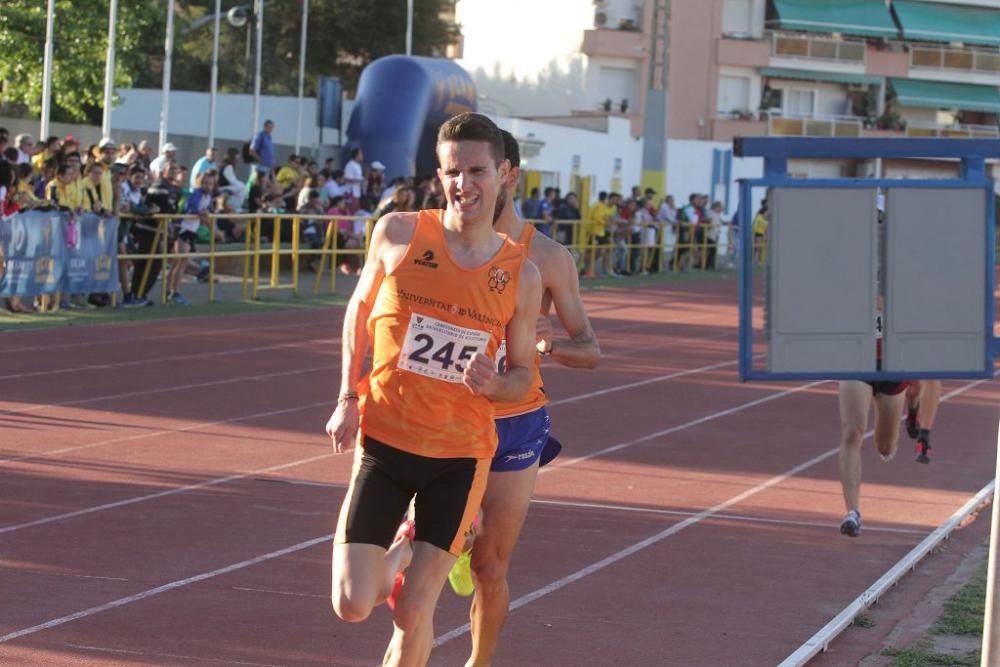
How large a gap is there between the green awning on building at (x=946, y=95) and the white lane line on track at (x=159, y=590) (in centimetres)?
6900

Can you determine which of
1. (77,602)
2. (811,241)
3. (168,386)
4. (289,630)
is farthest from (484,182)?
(168,386)

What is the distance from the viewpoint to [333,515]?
30.0ft

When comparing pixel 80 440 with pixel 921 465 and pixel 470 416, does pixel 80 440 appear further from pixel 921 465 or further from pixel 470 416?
pixel 470 416

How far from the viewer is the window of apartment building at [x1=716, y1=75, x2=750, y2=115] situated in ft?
222

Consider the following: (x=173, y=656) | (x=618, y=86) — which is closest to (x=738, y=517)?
(x=173, y=656)

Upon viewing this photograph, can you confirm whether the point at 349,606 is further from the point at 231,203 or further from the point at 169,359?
the point at 231,203

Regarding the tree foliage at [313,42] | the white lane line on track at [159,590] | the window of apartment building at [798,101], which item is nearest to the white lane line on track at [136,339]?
the white lane line on track at [159,590]

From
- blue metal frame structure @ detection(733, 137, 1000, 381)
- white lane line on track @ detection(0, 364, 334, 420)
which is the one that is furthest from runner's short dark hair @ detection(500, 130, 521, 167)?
white lane line on track @ detection(0, 364, 334, 420)

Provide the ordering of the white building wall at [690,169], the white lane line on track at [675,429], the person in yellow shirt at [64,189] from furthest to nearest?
the white building wall at [690,169] < the person in yellow shirt at [64,189] < the white lane line on track at [675,429]

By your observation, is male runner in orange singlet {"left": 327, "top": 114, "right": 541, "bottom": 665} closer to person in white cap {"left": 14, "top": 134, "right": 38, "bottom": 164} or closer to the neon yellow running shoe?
the neon yellow running shoe

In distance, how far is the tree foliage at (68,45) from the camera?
36.5 metres

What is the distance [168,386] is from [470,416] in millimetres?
9728

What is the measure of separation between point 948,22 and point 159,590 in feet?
242

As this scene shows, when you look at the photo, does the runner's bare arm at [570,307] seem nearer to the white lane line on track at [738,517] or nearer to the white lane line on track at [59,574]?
the white lane line on track at [59,574]
